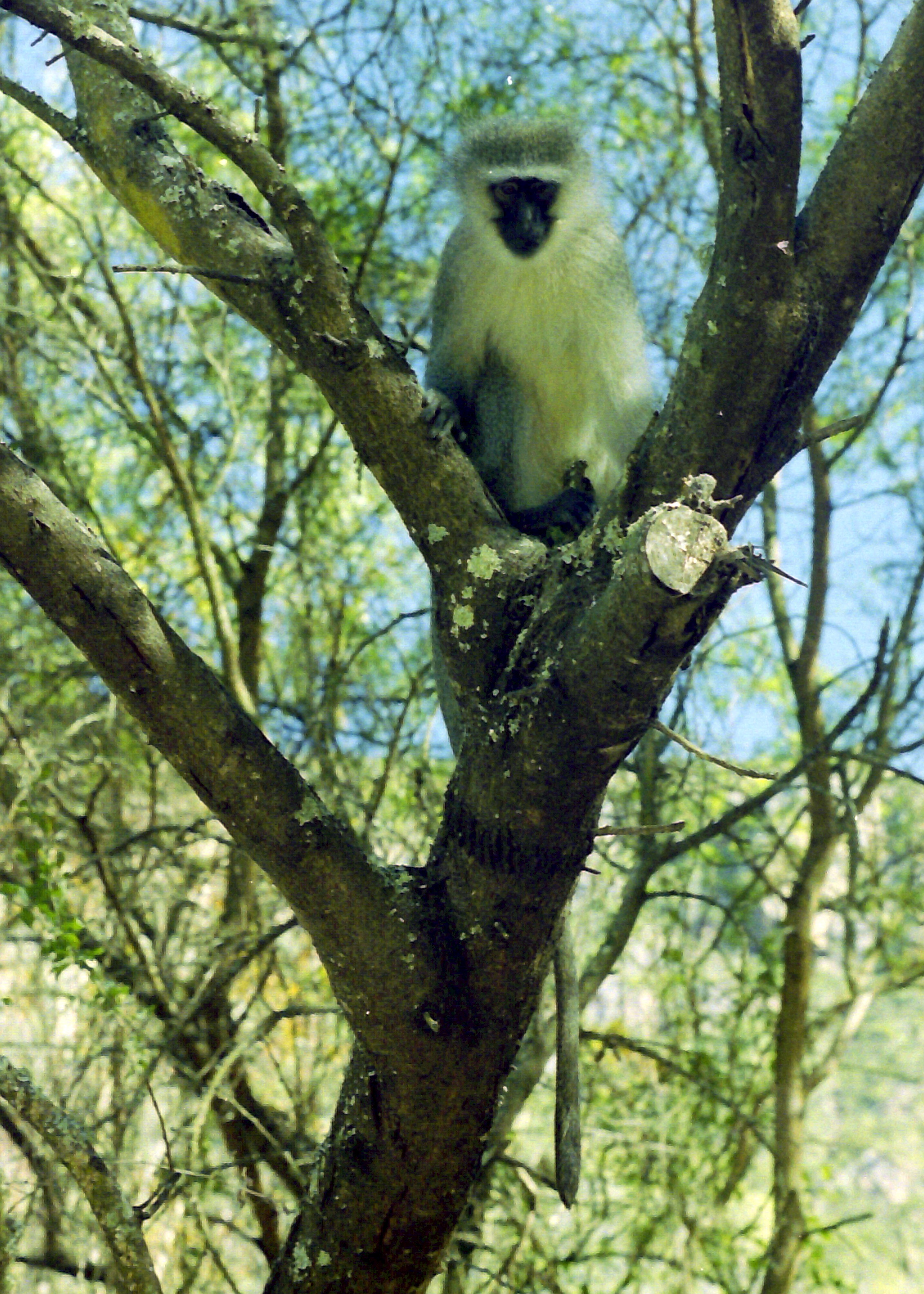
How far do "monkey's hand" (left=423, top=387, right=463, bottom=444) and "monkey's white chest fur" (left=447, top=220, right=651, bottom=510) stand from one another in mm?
240

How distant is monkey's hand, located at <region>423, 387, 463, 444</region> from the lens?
2.52 metres

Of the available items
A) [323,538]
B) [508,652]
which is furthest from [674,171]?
[508,652]

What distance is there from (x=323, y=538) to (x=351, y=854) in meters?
3.33

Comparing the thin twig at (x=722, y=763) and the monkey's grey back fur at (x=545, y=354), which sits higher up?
the monkey's grey back fur at (x=545, y=354)

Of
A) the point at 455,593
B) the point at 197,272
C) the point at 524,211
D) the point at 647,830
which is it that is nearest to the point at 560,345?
the point at 524,211

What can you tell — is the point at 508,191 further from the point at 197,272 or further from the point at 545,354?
the point at 197,272

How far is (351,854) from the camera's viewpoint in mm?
2312

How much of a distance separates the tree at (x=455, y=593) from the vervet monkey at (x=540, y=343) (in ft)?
3.71

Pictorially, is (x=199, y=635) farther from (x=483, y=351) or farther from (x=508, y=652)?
(x=508, y=652)

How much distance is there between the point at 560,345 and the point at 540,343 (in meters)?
0.06

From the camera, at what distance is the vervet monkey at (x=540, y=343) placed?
144 inches

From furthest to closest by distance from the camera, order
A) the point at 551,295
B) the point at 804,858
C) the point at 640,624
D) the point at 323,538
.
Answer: the point at 323,538 < the point at 804,858 < the point at 551,295 < the point at 640,624

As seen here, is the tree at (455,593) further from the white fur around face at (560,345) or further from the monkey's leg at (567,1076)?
the white fur around face at (560,345)

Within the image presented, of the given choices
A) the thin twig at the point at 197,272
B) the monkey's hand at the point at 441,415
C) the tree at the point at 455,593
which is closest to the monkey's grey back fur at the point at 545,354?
the monkey's hand at the point at 441,415
